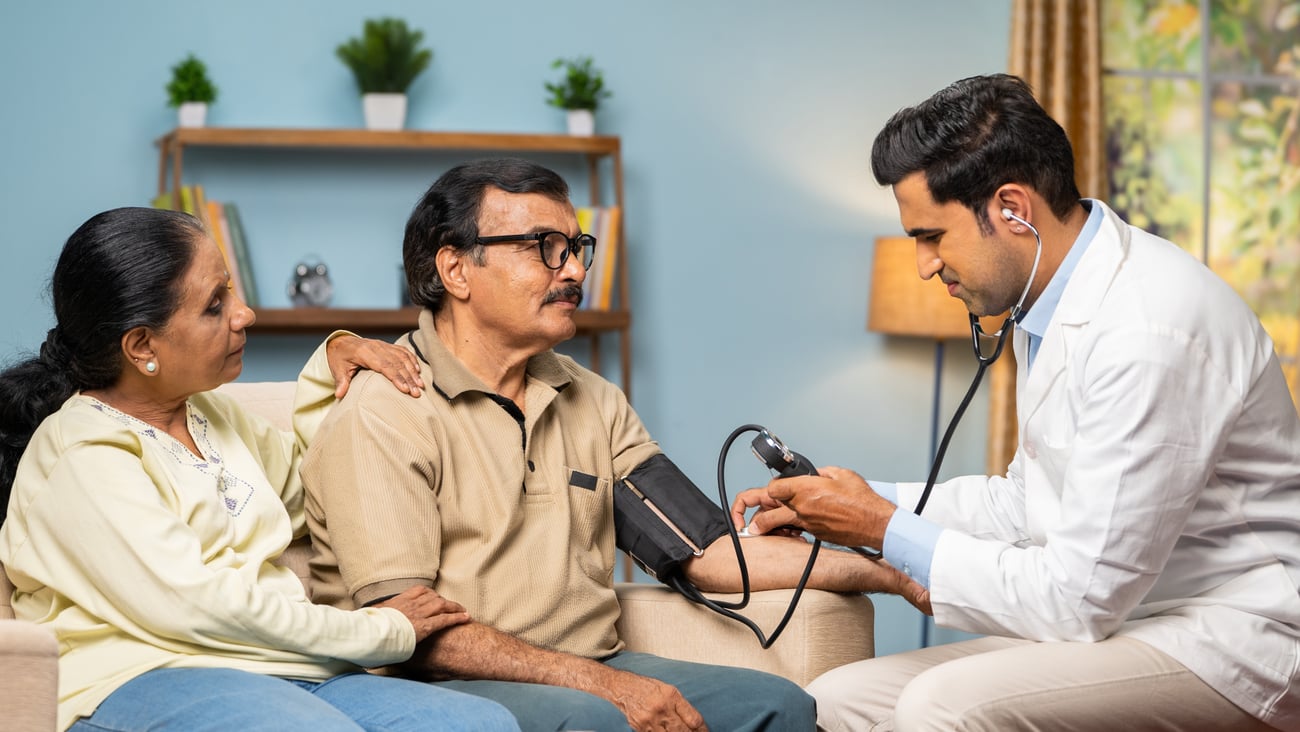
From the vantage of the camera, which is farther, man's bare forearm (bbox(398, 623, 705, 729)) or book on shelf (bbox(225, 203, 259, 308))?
book on shelf (bbox(225, 203, 259, 308))

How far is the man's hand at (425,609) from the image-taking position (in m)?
→ 1.70

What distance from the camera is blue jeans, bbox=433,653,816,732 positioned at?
169cm

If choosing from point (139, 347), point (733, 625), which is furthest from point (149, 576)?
point (733, 625)

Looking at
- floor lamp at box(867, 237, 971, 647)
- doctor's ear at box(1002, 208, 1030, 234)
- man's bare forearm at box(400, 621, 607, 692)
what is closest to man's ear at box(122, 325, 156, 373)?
man's bare forearm at box(400, 621, 607, 692)

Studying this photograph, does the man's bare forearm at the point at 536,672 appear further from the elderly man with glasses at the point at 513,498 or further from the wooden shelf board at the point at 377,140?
the wooden shelf board at the point at 377,140

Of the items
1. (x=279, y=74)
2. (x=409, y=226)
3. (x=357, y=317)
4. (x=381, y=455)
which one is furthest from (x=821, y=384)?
(x=381, y=455)

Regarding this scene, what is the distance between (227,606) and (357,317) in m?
1.84

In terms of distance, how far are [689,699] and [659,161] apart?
221 centimetres

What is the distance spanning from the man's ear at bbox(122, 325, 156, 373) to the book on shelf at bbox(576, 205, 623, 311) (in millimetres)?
1854

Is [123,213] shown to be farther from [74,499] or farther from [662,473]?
[662,473]

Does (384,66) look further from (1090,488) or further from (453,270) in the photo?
(1090,488)

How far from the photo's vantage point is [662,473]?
213 cm

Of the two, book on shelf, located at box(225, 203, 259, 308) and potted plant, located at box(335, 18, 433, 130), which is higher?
potted plant, located at box(335, 18, 433, 130)

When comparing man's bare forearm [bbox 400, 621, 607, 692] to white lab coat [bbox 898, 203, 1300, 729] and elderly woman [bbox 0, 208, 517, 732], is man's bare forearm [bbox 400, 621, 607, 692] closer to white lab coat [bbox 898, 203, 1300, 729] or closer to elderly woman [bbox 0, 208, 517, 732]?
elderly woman [bbox 0, 208, 517, 732]
